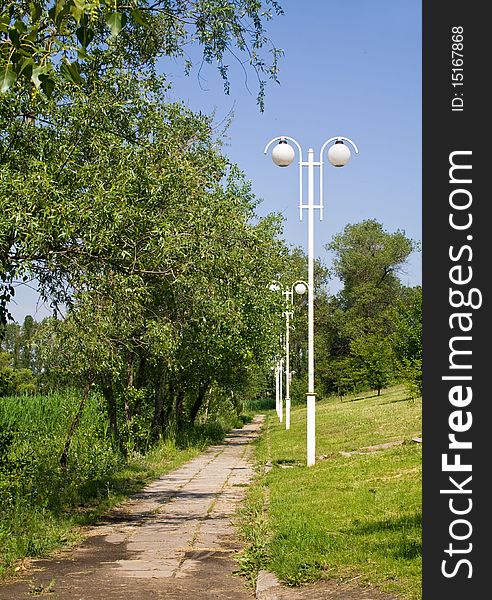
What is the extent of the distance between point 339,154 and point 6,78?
1366cm

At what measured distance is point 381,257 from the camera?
282 feet

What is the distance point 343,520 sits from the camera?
33.7ft

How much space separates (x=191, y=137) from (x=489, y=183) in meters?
10.5

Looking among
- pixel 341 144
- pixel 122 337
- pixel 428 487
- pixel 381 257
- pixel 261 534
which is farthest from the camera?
pixel 381 257

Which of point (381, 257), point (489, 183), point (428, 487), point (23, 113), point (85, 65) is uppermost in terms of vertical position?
point (381, 257)

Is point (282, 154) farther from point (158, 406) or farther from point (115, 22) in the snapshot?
point (115, 22)

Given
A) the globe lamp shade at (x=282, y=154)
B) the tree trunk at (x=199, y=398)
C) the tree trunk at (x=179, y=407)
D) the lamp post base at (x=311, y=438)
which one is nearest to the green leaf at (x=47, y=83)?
the globe lamp shade at (x=282, y=154)

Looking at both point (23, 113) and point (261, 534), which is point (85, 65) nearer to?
point (23, 113)

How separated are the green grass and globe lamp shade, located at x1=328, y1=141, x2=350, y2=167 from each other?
6798mm

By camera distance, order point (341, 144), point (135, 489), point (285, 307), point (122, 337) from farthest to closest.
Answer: point (285, 307)
point (341, 144)
point (135, 489)
point (122, 337)

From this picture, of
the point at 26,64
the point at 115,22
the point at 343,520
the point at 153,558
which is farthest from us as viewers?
the point at 343,520

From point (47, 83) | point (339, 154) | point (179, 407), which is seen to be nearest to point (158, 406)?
point (179, 407)

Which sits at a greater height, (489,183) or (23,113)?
(23,113)

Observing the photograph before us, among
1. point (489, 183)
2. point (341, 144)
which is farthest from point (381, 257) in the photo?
point (489, 183)
